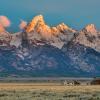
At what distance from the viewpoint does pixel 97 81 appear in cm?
13425

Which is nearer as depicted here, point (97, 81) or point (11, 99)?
point (11, 99)

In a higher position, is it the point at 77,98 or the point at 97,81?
the point at 97,81

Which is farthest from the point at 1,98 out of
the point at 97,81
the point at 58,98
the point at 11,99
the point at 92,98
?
the point at 97,81

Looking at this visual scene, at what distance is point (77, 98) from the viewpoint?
61.8 meters

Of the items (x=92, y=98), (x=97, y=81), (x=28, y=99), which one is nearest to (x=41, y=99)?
(x=28, y=99)

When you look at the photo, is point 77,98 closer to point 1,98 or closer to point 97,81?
point 1,98

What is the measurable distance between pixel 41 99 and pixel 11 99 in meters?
3.20

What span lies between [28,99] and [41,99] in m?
1.38

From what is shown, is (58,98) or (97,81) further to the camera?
(97,81)

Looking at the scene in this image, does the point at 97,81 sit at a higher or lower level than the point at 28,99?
higher

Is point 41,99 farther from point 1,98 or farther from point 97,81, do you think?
point 97,81

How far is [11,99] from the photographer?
196 feet

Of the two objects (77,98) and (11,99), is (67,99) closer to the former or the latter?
(77,98)

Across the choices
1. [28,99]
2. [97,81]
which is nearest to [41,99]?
[28,99]
